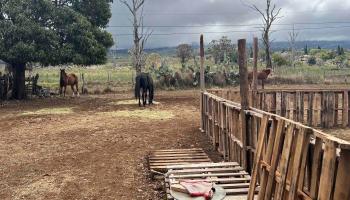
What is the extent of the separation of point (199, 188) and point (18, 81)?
59.9 ft

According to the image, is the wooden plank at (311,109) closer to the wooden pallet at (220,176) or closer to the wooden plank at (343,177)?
the wooden pallet at (220,176)

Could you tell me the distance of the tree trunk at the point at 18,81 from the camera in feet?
72.7

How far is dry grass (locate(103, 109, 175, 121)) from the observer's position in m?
15.4

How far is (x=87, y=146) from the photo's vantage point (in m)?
10.8

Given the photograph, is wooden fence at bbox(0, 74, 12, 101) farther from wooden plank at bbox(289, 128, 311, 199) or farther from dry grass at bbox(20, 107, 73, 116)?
wooden plank at bbox(289, 128, 311, 199)

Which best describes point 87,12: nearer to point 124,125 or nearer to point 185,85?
point 185,85

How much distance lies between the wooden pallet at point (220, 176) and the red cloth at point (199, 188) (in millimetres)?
240

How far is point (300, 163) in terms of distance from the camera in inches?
171

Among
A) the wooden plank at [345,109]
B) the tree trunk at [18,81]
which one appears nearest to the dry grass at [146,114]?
the wooden plank at [345,109]

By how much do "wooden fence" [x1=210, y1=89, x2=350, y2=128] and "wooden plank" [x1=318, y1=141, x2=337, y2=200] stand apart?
9.07 meters

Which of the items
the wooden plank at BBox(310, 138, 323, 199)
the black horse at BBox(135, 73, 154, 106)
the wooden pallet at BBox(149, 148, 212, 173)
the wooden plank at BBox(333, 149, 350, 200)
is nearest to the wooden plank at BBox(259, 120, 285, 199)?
the wooden plank at BBox(310, 138, 323, 199)

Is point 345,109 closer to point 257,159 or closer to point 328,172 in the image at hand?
point 257,159

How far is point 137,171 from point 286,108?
614 cm

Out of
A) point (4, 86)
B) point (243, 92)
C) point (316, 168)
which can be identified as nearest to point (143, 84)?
point (4, 86)
